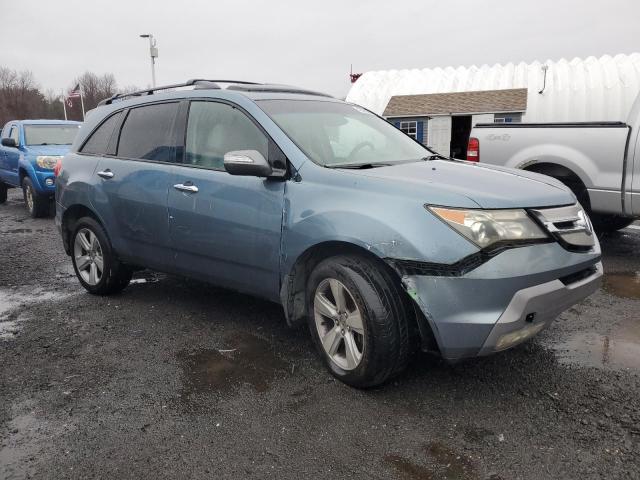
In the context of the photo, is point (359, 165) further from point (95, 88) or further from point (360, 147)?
point (95, 88)

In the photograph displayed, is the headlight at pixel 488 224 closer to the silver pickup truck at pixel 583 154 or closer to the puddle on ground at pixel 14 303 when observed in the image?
the puddle on ground at pixel 14 303

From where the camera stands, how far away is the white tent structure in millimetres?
19281

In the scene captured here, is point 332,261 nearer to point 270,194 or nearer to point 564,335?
point 270,194

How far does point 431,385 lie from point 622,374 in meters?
1.16

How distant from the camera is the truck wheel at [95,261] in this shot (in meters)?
4.64

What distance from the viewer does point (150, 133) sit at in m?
4.29

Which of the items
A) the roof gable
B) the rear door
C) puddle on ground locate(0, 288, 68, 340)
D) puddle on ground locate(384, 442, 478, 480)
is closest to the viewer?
puddle on ground locate(384, 442, 478, 480)

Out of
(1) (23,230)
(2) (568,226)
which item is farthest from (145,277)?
(1) (23,230)

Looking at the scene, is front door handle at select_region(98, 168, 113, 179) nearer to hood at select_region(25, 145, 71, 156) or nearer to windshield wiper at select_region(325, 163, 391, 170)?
windshield wiper at select_region(325, 163, 391, 170)

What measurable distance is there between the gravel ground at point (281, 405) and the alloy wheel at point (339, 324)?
188 mm

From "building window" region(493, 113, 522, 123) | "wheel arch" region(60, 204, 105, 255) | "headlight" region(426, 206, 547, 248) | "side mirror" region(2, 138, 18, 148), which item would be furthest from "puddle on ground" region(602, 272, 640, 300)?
"building window" region(493, 113, 522, 123)

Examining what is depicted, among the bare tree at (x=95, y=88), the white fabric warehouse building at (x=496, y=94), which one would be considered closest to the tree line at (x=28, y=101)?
the bare tree at (x=95, y=88)

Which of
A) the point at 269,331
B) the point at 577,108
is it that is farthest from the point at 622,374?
the point at 577,108

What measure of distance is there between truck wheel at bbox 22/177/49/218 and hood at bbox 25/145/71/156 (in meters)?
0.52
